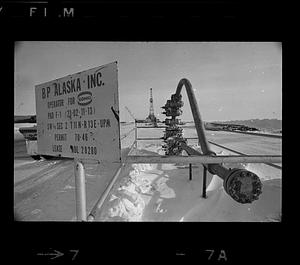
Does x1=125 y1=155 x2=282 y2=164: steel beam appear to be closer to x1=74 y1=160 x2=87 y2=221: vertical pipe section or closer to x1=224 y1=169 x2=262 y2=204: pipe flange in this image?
x1=224 y1=169 x2=262 y2=204: pipe flange

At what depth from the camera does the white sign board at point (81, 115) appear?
100 cm

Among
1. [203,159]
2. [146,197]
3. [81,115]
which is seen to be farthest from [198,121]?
[81,115]

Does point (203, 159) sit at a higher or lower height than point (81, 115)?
lower

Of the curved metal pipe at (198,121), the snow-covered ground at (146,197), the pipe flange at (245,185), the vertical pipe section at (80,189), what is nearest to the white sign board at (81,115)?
the vertical pipe section at (80,189)

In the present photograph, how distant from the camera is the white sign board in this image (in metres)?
1.00

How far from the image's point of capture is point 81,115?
1.09m

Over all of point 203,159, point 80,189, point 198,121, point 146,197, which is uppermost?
point 198,121

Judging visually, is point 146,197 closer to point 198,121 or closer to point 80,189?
point 80,189

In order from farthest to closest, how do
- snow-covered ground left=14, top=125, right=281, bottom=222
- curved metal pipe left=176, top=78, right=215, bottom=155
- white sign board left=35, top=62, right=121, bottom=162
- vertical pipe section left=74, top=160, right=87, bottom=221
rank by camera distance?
curved metal pipe left=176, top=78, right=215, bottom=155 → snow-covered ground left=14, top=125, right=281, bottom=222 → vertical pipe section left=74, top=160, right=87, bottom=221 → white sign board left=35, top=62, right=121, bottom=162

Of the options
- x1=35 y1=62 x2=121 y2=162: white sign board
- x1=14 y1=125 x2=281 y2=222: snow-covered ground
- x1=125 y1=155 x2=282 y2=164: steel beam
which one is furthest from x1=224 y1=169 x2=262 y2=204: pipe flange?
x1=35 y1=62 x2=121 y2=162: white sign board
